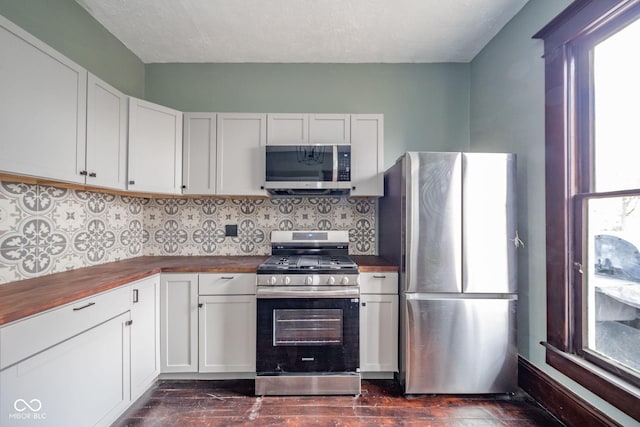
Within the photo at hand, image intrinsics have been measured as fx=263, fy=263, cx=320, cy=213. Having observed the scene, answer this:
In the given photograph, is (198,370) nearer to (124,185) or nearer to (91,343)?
(91,343)

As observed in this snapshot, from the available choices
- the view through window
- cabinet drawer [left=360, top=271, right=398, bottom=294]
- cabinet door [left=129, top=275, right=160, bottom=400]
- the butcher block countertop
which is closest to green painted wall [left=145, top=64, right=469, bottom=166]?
cabinet drawer [left=360, top=271, right=398, bottom=294]

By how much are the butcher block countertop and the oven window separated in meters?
0.41

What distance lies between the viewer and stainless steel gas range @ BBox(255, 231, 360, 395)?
1.88 m

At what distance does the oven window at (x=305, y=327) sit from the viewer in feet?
6.26

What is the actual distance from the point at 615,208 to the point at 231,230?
2752 millimetres

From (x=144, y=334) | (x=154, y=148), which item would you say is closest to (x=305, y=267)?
(x=144, y=334)

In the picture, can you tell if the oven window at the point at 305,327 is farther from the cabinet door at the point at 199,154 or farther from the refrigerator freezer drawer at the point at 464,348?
the cabinet door at the point at 199,154

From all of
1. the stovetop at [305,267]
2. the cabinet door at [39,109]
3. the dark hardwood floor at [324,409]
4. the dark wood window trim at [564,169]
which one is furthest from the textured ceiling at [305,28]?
the dark hardwood floor at [324,409]

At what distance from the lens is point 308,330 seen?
1.91m

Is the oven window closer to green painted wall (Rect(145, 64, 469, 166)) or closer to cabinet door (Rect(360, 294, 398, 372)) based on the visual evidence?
cabinet door (Rect(360, 294, 398, 372))

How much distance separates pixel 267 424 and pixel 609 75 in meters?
2.83

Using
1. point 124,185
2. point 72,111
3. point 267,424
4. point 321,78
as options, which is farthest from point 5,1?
point 267,424

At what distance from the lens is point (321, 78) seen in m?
2.62

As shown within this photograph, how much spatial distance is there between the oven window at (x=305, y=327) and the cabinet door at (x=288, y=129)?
141 centimetres
